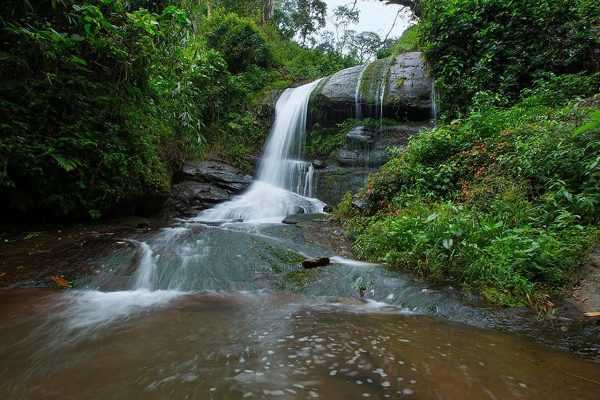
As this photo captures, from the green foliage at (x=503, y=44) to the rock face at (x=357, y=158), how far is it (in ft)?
5.16

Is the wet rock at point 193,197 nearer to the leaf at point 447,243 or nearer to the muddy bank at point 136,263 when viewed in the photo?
Answer: the muddy bank at point 136,263

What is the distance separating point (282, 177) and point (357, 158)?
2.50 m

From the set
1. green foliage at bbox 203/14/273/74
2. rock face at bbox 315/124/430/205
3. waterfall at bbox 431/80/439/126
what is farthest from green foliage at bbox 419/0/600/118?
green foliage at bbox 203/14/273/74

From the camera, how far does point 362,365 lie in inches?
87.3

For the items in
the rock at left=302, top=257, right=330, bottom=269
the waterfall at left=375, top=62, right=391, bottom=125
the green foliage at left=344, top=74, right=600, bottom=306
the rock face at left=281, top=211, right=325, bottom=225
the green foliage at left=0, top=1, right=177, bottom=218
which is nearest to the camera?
the green foliage at left=344, top=74, right=600, bottom=306

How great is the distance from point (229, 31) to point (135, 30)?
35.9ft

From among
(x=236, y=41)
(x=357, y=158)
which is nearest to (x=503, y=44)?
(x=357, y=158)

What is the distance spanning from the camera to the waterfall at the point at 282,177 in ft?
29.4

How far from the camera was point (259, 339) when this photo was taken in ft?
8.69

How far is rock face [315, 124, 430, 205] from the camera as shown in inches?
387

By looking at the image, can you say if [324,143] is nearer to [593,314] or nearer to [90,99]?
[90,99]

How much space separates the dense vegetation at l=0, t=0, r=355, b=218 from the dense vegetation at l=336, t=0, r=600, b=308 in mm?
4057

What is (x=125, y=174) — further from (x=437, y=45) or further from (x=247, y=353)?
(x=437, y=45)

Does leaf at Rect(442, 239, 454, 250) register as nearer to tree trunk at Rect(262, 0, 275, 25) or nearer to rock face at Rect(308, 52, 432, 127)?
rock face at Rect(308, 52, 432, 127)
